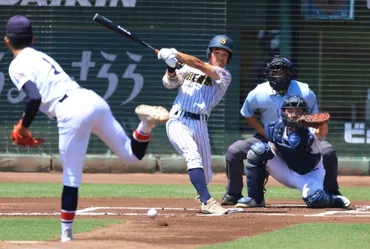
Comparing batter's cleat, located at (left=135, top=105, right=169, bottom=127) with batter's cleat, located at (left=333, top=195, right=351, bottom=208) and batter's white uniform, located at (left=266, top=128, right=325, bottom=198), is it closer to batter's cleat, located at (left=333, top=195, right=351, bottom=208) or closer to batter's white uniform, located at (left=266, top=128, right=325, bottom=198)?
batter's white uniform, located at (left=266, top=128, right=325, bottom=198)

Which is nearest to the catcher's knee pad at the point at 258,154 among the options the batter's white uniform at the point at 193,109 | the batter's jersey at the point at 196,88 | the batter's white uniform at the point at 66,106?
the batter's white uniform at the point at 193,109

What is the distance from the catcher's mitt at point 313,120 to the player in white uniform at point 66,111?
3.01m

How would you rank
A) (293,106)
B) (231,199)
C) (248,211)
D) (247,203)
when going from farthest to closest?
(231,199) → (247,203) → (293,106) → (248,211)

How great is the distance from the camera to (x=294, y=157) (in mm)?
10977

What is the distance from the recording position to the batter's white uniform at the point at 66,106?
7.71 meters

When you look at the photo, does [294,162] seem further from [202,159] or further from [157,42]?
[157,42]

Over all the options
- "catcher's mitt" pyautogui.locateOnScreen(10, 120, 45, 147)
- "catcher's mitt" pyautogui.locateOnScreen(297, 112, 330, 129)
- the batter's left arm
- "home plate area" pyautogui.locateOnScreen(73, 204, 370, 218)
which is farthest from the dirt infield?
the batter's left arm

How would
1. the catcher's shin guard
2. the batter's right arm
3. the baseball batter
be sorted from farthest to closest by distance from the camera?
the baseball batter
the catcher's shin guard
the batter's right arm

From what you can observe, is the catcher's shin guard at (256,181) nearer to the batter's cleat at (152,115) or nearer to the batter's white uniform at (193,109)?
the batter's white uniform at (193,109)

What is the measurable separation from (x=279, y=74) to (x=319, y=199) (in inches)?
55.9

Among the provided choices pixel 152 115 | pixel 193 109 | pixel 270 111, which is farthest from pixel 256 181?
pixel 152 115

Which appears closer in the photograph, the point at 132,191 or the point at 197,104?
the point at 197,104

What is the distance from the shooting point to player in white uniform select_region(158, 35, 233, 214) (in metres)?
10.1

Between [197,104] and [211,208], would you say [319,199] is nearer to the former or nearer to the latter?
[211,208]
